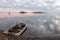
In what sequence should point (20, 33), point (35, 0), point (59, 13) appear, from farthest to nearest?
point (35, 0), point (59, 13), point (20, 33)

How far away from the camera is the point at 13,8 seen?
40219 mm

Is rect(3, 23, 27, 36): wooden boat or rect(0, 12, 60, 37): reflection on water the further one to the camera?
rect(0, 12, 60, 37): reflection on water

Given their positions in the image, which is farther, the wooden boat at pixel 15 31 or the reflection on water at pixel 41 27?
the reflection on water at pixel 41 27

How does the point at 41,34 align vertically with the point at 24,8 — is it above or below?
below

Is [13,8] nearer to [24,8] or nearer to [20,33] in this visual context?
[24,8]

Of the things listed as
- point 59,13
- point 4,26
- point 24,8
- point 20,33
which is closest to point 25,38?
point 20,33

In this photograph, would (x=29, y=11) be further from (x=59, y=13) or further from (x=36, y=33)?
(x=36, y=33)

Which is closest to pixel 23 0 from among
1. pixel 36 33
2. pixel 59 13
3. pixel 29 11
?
pixel 29 11

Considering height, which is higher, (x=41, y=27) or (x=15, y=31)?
(x=41, y=27)

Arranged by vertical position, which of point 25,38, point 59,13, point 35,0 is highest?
point 35,0

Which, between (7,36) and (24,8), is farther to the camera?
(24,8)

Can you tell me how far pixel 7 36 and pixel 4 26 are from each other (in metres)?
6.38

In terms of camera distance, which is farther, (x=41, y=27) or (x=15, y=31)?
(x=41, y=27)

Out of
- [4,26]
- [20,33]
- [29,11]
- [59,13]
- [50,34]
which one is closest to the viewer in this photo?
[20,33]
